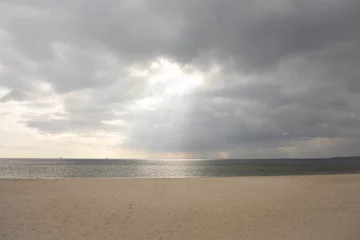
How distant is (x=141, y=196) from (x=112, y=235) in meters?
9.44

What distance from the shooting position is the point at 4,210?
1812cm

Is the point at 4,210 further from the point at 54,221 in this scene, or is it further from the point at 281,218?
the point at 281,218

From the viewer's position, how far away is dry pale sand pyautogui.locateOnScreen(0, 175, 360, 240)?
14.4m

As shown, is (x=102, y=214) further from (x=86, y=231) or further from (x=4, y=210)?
(x=4, y=210)

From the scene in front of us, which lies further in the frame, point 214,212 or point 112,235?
point 214,212

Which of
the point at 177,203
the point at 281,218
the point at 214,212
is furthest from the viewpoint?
the point at 177,203

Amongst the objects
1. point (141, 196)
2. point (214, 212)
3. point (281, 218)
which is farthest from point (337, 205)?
point (141, 196)

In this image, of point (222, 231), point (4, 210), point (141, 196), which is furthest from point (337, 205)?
point (4, 210)

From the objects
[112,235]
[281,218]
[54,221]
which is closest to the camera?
[112,235]

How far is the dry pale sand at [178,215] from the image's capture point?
14.4 metres

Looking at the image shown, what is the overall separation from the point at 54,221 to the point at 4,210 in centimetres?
473

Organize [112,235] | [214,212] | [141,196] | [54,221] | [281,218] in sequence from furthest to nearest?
[141,196], [214,212], [281,218], [54,221], [112,235]

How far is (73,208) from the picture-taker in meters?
18.9

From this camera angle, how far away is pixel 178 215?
17.8m
